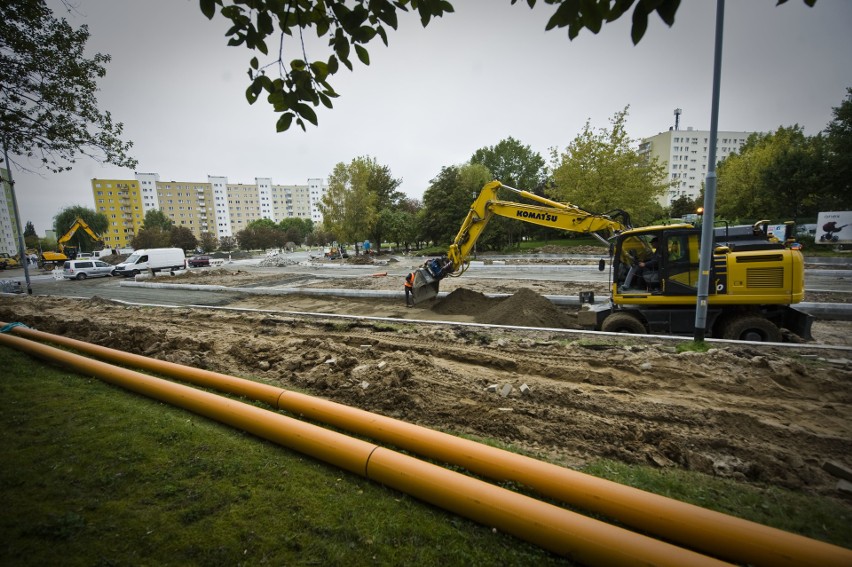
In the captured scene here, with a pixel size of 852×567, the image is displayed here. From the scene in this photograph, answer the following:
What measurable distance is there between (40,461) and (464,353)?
5.28 metres

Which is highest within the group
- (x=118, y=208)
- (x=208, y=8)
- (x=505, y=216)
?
(x=118, y=208)

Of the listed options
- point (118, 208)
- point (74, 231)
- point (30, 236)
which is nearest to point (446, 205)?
point (74, 231)

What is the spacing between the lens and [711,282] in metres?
6.73

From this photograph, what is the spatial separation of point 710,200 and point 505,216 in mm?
5112

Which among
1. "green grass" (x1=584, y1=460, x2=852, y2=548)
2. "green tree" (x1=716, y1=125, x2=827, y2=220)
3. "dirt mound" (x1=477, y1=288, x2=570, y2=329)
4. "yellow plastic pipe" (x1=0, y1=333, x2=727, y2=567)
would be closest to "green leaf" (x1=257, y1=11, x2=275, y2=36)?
"yellow plastic pipe" (x1=0, y1=333, x2=727, y2=567)

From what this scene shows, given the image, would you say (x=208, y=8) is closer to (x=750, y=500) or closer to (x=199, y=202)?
(x=750, y=500)

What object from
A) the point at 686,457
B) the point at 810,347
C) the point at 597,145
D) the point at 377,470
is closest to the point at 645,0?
the point at 377,470

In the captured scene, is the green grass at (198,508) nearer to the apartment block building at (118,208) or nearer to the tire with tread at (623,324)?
the tire with tread at (623,324)

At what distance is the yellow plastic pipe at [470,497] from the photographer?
2.00m

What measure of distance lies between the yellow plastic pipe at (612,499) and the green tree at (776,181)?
127 ft

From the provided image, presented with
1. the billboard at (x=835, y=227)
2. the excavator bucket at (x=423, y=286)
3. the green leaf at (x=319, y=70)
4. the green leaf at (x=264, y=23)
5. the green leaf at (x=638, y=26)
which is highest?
the green leaf at (x=264, y=23)

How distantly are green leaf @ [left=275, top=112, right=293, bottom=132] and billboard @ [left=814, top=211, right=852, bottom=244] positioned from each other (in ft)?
118

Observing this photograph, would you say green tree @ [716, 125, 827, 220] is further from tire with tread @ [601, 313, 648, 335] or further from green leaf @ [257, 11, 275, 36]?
green leaf @ [257, 11, 275, 36]

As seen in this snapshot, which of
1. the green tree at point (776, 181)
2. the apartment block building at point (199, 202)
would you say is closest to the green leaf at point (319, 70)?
the green tree at point (776, 181)
